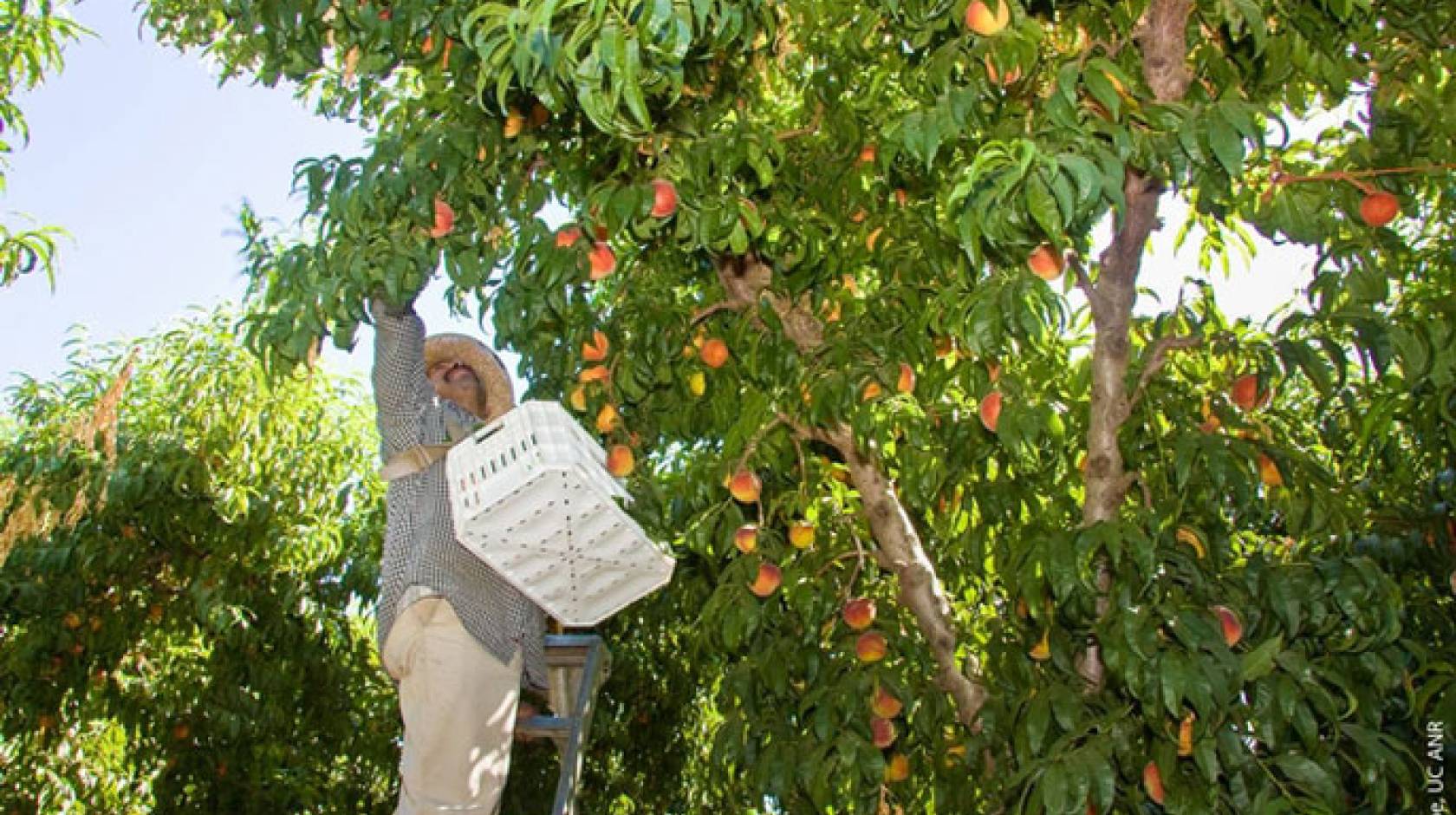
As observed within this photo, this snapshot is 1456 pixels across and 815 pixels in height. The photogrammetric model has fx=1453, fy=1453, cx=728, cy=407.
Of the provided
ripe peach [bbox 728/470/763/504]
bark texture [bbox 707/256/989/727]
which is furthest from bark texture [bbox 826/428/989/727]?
ripe peach [bbox 728/470/763/504]

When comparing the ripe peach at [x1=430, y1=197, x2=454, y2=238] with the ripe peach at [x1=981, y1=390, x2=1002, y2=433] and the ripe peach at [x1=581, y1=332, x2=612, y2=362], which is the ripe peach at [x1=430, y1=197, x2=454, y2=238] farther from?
the ripe peach at [x1=981, y1=390, x2=1002, y2=433]

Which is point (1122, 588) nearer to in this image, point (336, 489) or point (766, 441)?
point (766, 441)

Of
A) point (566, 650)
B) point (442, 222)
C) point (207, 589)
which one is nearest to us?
point (442, 222)

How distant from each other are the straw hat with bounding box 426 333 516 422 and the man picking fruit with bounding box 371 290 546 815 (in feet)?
0.66

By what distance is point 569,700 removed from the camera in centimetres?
347

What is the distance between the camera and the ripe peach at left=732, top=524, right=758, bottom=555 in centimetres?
304

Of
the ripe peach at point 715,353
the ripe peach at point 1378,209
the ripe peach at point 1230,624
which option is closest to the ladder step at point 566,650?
the ripe peach at point 715,353

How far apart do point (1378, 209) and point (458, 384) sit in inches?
70.9

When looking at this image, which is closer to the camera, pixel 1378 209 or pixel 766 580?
pixel 1378 209

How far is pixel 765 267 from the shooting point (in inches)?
136

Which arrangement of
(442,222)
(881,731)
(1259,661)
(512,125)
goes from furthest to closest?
(881,731), (512,125), (442,222), (1259,661)

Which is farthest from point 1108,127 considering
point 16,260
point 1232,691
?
point 16,260

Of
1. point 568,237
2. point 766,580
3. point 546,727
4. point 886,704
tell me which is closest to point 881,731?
point 886,704

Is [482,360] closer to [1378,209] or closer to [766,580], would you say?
[766,580]
